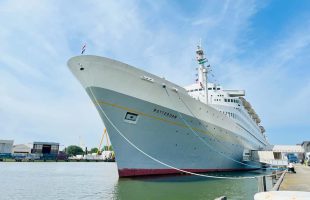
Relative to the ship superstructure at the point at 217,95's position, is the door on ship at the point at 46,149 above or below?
below

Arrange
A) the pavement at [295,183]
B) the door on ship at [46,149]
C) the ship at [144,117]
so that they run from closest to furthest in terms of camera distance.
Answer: the pavement at [295,183], the ship at [144,117], the door on ship at [46,149]

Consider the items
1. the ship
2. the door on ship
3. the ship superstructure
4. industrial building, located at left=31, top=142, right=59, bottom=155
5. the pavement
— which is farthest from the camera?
the door on ship

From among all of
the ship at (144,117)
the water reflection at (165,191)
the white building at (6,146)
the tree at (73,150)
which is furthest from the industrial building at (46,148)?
the water reflection at (165,191)

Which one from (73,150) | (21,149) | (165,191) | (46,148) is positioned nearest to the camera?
(165,191)

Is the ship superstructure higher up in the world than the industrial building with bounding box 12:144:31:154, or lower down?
higher up

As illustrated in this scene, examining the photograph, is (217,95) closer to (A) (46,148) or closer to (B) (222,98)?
(B) (222,98)

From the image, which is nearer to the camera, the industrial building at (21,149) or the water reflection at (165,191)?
the water reflection at (165,191)

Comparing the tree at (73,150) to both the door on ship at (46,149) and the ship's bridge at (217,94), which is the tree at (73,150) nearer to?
the door on ship at (46,149)

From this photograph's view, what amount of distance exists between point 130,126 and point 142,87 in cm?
259

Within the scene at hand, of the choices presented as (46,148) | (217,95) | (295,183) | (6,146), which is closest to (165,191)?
(295,183)

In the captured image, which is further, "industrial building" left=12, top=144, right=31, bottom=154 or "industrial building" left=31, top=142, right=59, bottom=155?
"industrial building" left=12, top=144, right=31, bottom=154

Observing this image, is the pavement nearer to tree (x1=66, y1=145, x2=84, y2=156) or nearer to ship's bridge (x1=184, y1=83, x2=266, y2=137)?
ship's bridge (x1=184, y1=83, x2=266, y2=137)

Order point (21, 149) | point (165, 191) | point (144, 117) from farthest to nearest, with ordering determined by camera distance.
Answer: point (21, 149) → point (144, 117) → point (165, 191)

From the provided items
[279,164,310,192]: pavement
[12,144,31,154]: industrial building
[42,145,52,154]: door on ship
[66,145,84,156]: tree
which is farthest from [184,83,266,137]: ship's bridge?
[66,145,84,156]: tree
